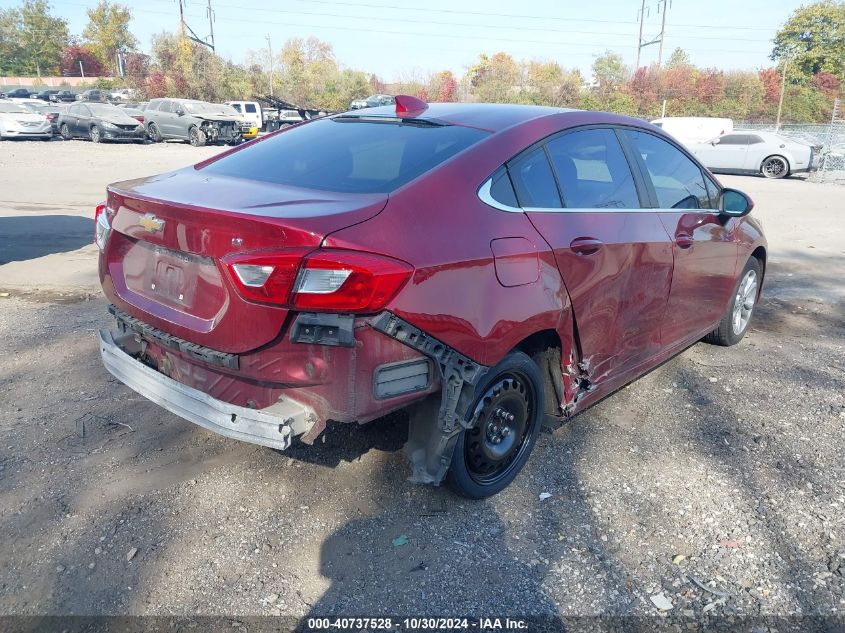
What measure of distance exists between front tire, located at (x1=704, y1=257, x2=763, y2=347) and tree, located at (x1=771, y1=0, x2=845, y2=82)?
60639mm

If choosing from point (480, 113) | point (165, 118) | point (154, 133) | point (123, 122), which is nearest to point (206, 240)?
point (480, 113)

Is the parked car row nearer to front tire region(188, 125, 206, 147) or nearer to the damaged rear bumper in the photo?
front tire region(188, 125, 206, 147)

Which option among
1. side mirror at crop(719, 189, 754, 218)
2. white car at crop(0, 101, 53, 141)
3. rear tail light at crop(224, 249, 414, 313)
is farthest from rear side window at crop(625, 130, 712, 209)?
white car at crop(0, 101, 53, 141)

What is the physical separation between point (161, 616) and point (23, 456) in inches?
59.7

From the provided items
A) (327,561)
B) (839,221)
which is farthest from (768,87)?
(327,561)

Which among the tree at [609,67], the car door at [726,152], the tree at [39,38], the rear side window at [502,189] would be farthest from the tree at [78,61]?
the rear side window at [502,189]

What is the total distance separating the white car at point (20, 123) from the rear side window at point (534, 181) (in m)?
29.6

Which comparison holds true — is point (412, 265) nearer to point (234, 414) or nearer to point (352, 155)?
point (234, 414)

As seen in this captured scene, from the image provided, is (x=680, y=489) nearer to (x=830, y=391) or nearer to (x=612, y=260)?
(x=612, y=260)

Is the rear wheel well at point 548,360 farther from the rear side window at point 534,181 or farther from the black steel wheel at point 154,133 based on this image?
the black steel wheel at point 154,133

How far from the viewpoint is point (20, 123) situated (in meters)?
26.7

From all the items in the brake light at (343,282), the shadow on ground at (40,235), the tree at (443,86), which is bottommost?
the shadow on ground at (40,235)

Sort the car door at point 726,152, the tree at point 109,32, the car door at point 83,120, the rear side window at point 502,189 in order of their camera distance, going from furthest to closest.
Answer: the tree at point 109,32
the car door at point 83,120
the car door at point 726,152
the rear side window at point 502,189

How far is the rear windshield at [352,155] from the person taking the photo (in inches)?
113
